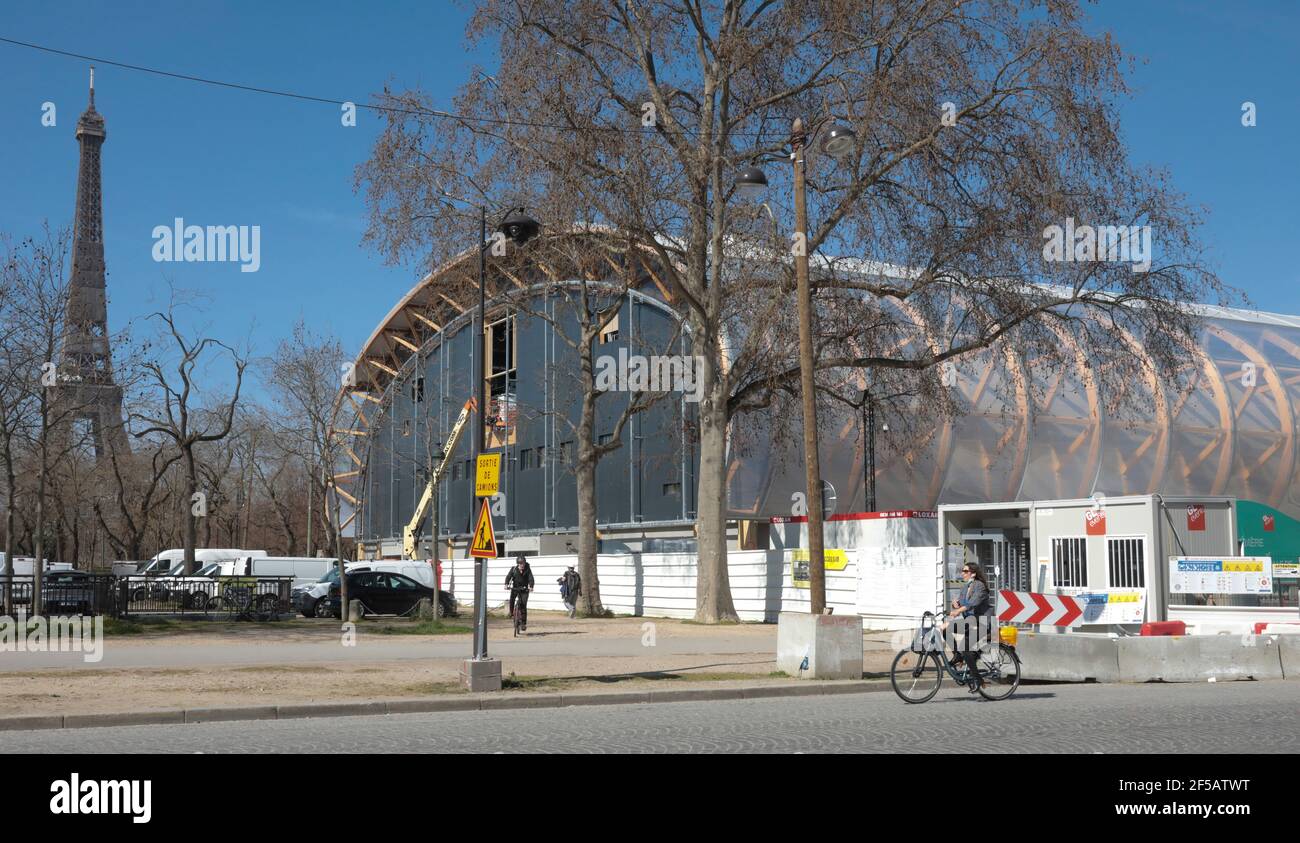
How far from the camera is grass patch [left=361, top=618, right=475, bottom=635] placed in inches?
1216

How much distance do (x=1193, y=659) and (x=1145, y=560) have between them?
3.52 meters

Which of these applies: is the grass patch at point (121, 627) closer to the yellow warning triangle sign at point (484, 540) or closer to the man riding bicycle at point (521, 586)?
the man riding bicycle at point (521, 586)

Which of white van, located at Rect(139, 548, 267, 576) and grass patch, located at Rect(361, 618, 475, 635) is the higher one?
white van, located at Rect(139, 548, 267, 576)

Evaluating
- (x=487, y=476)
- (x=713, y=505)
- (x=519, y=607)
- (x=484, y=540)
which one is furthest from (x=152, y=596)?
(x=487, y=476)

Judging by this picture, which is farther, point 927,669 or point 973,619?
point 973,619

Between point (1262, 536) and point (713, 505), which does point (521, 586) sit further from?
point (1262, 536)

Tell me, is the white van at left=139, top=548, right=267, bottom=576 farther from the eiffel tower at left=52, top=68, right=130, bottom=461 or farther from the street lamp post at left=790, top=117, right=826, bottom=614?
the street lamp post at left=790, top=117, right=826, bottom=614

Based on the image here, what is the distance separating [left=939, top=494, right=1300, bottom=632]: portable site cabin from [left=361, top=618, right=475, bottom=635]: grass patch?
44.7 ft

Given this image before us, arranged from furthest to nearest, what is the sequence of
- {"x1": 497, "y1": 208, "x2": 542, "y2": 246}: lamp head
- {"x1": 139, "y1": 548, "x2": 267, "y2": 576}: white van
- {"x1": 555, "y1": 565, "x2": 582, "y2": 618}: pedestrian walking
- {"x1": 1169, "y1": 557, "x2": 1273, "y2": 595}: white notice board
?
1. {"x1": 139, "y1": 548, "x2": 267, "y2": 576}: white van
2. {"x1": 555, "y1": 565, "x2": 582, "y2": 618}: pedestrian walking
3. {"x1": 1169, "y1": 557, "x2": 1273, "y2": 595}: white notice board
4. {"x1": 497, "y1": 208, "x2": 542, "y2": 246}: lamp head

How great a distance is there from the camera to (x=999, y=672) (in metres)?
16.1

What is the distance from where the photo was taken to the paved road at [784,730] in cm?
1125

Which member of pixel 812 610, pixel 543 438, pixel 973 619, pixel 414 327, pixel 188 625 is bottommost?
pixel 188 625

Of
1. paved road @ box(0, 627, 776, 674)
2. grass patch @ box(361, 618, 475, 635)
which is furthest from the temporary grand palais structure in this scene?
paved road @ box(0, 627, 776, 674)

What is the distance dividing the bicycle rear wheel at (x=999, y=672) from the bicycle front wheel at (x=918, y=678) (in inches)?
29.1
